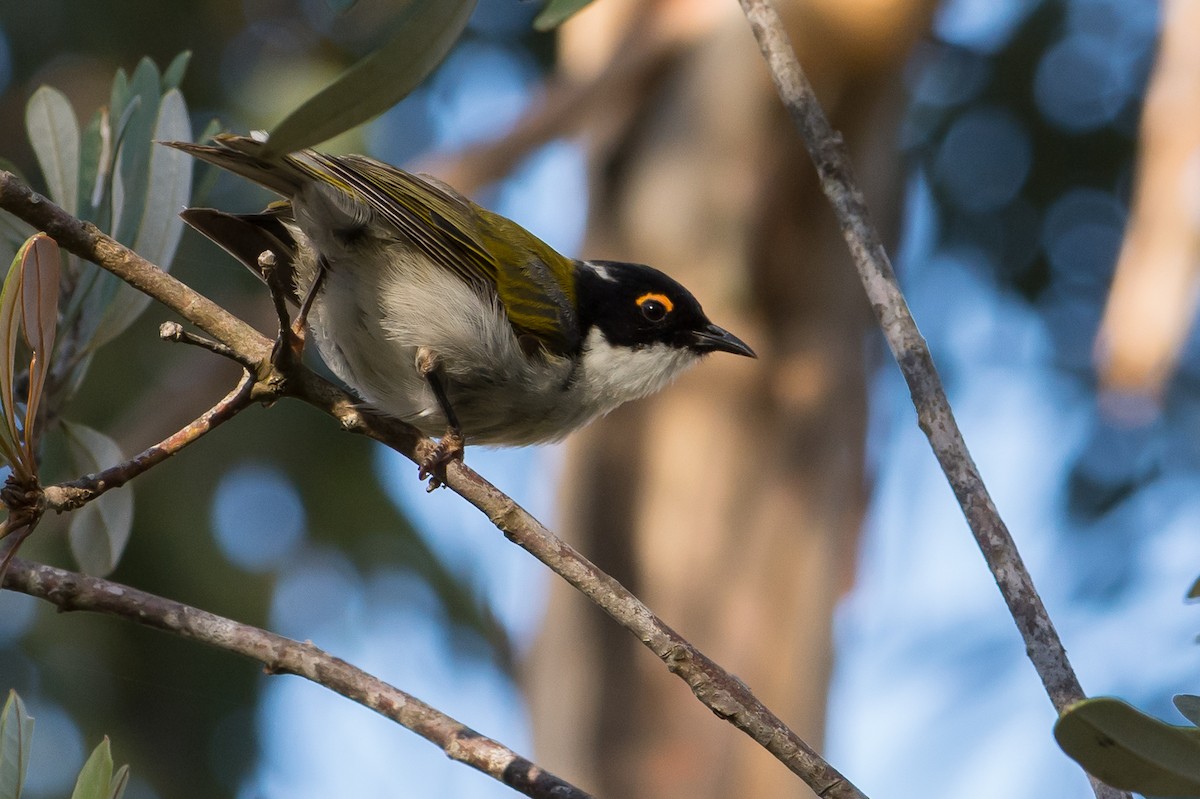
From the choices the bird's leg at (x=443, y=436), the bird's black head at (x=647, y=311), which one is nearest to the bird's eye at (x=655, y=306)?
the bird's black head at (x=647, y=311)

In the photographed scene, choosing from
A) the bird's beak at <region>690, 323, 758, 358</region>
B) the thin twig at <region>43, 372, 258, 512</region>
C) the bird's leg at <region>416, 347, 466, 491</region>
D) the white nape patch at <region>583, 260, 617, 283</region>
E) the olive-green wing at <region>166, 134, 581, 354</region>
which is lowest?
the thin twig at <region>43, 372, 258, 512</region>

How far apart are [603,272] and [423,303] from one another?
122cm

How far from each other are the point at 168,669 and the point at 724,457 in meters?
3.80

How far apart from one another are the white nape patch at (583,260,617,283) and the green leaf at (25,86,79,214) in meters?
2.08

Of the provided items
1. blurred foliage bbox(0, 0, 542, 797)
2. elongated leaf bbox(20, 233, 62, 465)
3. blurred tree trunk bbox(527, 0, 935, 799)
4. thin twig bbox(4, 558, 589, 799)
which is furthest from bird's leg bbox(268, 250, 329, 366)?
blurred tree trunk bbox(527, 0, 935, 799)

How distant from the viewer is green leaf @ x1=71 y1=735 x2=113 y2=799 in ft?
6.63

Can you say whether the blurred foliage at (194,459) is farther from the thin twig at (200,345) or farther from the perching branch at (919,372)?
the perching branch at (919,372)

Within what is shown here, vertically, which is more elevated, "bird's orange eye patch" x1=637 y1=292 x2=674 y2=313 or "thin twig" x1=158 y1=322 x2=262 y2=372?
"bird's orange eye patch" x1=637 y1=292 x2=674 y2=313

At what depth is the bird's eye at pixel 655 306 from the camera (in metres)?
4.60

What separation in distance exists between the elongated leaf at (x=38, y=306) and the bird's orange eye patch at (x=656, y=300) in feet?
8.63

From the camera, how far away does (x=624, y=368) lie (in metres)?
4.39

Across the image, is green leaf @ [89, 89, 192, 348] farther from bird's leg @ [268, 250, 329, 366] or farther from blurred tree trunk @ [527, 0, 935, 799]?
blurred tree trunk @ [527, 0, 935, 799]

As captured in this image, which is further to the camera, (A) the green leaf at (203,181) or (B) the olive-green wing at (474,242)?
(B) the olive-green wing at (474,242)

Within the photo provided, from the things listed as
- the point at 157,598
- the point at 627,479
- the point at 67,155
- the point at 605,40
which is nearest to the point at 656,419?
the point at 627,479
